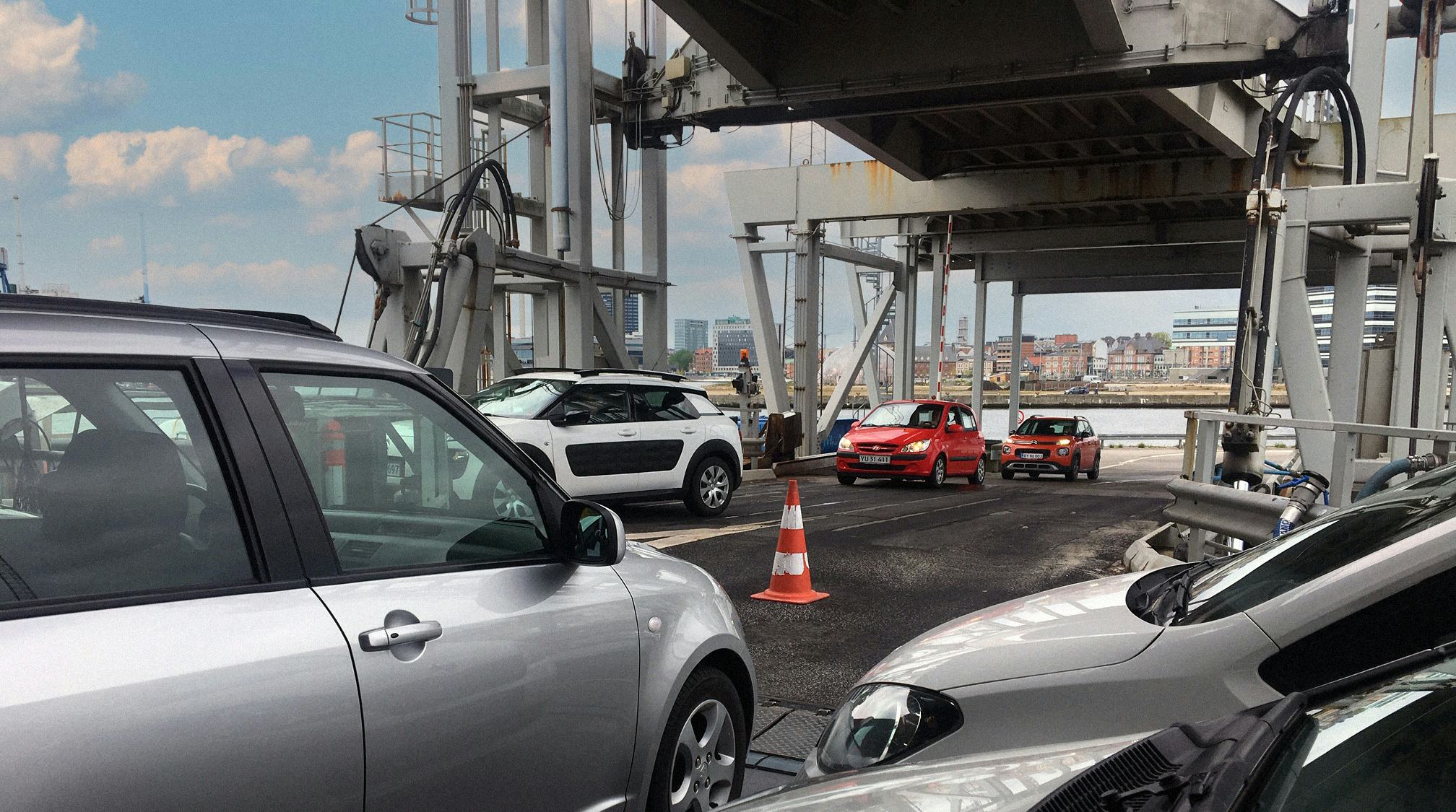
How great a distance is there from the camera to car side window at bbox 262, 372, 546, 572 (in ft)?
7.58

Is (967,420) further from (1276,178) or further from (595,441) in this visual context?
(595,441)

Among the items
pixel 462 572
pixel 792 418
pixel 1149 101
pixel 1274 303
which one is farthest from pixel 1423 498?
pixel 792 418

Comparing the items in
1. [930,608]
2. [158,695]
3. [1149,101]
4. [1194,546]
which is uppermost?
[1149,101]

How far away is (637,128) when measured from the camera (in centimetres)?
1911

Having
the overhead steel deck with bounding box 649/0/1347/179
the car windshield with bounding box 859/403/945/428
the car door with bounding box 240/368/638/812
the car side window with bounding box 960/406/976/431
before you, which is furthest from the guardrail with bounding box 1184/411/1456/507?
the car side window with bounding box 960/406/976/431

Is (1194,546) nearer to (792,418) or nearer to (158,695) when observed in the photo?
(158,695)

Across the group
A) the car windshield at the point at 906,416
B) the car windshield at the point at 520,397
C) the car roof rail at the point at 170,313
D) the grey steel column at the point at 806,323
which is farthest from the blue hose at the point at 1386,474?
the grey steel column at the point at 806,323

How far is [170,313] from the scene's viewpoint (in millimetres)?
2217

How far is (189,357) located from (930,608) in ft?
19.6

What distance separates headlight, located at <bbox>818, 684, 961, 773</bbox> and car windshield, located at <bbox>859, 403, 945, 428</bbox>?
53.5ft

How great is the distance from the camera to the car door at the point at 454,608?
85.0 inches

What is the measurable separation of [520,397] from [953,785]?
962cm

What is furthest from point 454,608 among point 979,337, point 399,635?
point 979,337

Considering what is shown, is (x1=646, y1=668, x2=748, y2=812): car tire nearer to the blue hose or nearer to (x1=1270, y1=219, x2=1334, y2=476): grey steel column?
the blue hose
